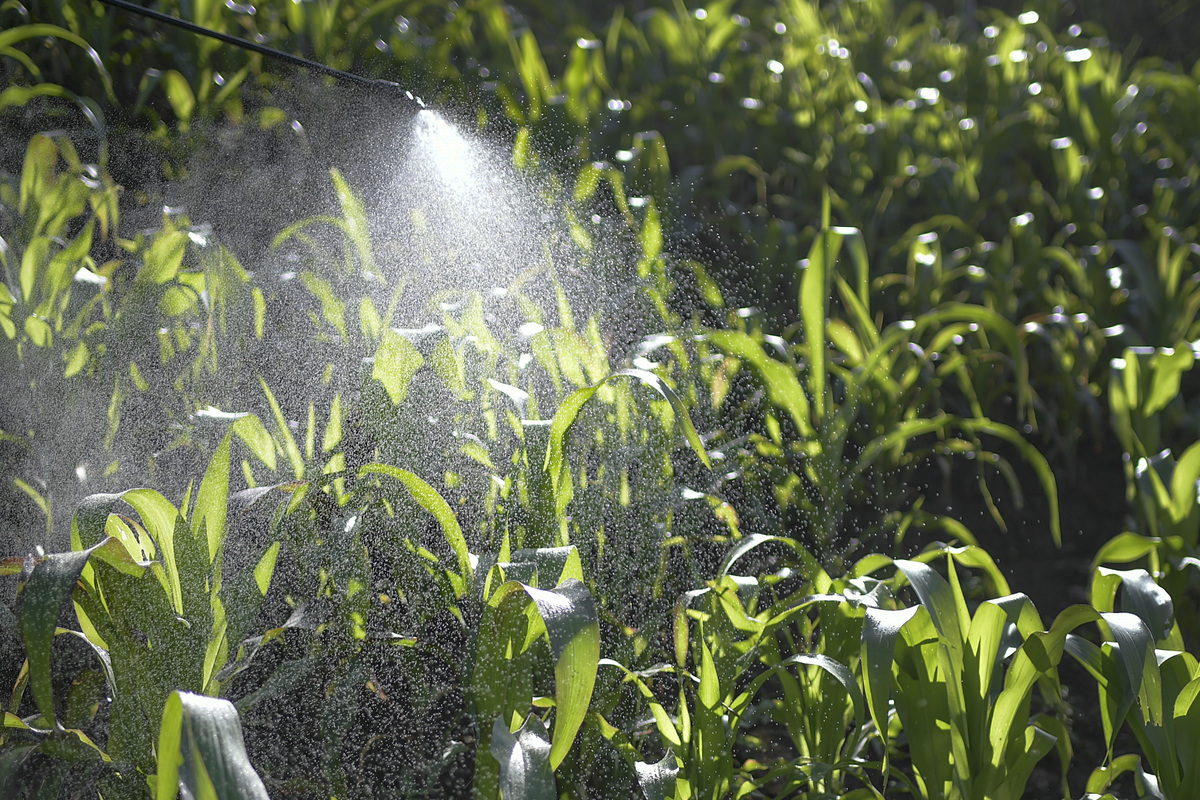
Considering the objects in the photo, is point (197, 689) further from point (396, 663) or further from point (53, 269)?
point (53, 269)

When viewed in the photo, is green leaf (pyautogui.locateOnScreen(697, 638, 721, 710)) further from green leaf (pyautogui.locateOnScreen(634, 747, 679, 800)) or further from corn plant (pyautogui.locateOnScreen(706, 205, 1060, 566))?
corn plant (pyautogui.locateOnScreen(706, 205, 1060, 566))

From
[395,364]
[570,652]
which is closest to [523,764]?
[570,652]

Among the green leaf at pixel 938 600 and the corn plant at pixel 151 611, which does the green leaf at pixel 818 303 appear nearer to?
the green leaf at pixel 938 600

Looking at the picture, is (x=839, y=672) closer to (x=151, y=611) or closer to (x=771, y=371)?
(x=771, y=371)

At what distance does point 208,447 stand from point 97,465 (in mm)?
160

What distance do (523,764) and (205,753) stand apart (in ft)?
0.70

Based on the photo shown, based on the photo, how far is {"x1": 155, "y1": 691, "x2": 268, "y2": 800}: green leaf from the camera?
0.51 metres

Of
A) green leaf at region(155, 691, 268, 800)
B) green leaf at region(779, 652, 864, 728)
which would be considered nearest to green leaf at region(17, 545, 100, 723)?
green leaf at region(155, 691, 268, 800)

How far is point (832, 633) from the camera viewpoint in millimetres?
869

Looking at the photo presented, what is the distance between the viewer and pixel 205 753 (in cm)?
51

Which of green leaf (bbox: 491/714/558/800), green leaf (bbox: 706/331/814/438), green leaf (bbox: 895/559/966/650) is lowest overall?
green leaf (bbox: 491/714/558/800)

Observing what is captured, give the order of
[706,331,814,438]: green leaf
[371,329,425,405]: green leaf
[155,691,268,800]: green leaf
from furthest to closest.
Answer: [706,331,814,438]: green leaf, [371,329,425,405]: green leaf, [155,691,268,800]: green leaf

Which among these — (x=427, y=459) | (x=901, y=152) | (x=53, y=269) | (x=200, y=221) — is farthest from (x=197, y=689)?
(x=901, y=152)

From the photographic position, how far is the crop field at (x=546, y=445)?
752mm
